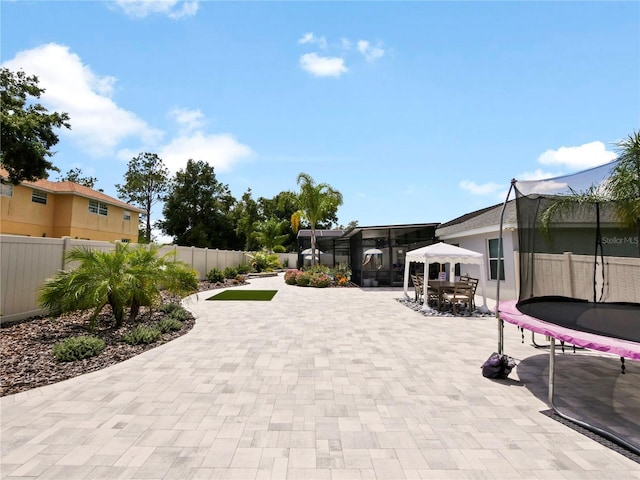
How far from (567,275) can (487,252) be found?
8588 mm

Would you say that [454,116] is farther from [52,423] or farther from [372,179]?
[52,423]

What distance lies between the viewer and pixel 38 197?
19.9 m

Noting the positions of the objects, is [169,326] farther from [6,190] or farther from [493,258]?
[6,190]

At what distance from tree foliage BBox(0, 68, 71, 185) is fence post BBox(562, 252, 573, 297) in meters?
15.6

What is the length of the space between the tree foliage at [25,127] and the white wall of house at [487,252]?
17.2 meters

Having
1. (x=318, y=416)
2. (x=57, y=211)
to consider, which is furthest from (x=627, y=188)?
(x=57, y=211)

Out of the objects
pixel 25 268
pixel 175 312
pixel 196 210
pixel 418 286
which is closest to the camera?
pixel 25 268

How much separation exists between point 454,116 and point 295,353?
9023 millimetres

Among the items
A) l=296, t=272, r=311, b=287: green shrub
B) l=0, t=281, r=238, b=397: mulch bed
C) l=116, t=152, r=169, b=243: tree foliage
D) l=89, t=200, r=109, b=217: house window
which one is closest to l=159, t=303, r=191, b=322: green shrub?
l=0, t=281, r=238, b=397: mulch bed

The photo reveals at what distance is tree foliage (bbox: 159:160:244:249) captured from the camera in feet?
125

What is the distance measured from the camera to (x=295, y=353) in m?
5.61

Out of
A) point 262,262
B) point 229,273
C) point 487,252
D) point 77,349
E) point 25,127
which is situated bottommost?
point 77,349

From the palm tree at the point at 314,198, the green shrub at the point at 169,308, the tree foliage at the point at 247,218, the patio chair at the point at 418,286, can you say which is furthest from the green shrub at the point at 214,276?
the tree foliage at the point at 247,218

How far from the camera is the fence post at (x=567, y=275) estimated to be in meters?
4.72
